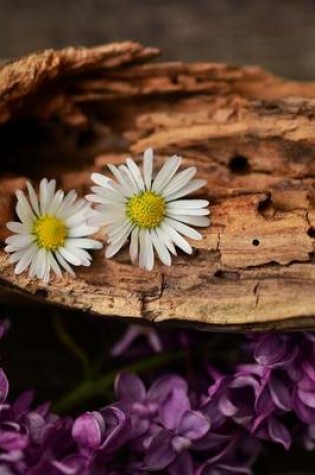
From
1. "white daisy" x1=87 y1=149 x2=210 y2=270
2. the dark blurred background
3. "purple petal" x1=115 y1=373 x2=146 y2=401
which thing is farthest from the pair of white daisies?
the dark blurred background

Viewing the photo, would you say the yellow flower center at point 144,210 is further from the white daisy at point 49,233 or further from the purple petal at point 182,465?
the purple petal at point 182,465

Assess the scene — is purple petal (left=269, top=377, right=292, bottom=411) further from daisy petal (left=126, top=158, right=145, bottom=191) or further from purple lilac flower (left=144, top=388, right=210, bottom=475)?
daisy petal (left=126, top=158, right=145, bottom=191)

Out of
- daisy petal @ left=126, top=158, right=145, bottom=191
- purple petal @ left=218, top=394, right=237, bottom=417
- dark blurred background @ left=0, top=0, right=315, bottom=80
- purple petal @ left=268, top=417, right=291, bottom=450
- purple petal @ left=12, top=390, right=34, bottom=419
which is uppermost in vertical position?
dark blurred background @ left=0, top=0, right=315, bottom=80

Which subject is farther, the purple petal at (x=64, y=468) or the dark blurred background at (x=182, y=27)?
the dark blurred background at (x=182, y=27)

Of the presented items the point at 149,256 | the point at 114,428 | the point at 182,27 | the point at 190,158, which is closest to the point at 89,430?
the point at 114,428

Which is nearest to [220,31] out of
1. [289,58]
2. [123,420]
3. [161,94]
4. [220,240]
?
[289,58]

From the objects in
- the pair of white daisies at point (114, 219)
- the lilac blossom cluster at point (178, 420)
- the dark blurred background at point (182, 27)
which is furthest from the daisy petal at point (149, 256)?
the dark blurred background at point (182, 27)
